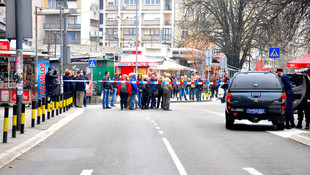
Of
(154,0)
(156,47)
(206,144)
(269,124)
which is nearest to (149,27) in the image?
(154,0)

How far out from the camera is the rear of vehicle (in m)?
16.3

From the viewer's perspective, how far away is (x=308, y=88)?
17188 millimetres

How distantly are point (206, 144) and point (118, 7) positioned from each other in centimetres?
9463

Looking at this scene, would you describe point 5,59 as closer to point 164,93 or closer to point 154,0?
point 164,93

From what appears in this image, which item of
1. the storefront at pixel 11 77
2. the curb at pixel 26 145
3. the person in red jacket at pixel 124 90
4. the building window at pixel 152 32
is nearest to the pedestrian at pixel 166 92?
the person in red jacket at pixel 124 90

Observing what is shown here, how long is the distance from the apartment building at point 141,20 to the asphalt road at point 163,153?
8711cm

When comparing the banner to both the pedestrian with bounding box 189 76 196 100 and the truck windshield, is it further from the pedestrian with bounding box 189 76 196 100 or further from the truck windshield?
the pedestrian with bounding box 189 76 196 100

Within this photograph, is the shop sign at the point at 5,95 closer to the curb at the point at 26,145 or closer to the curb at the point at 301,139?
the curb at the point at 26,145

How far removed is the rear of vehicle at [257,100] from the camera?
1627 centimetres

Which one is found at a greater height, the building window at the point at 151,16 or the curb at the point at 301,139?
the building window at the point at 151,16

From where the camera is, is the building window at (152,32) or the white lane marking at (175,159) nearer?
the white lane marking at (175,159)

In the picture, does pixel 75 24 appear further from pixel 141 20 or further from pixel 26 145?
pixel 26 145

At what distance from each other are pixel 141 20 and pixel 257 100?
296 ft

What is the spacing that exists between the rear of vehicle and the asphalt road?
0.51m
